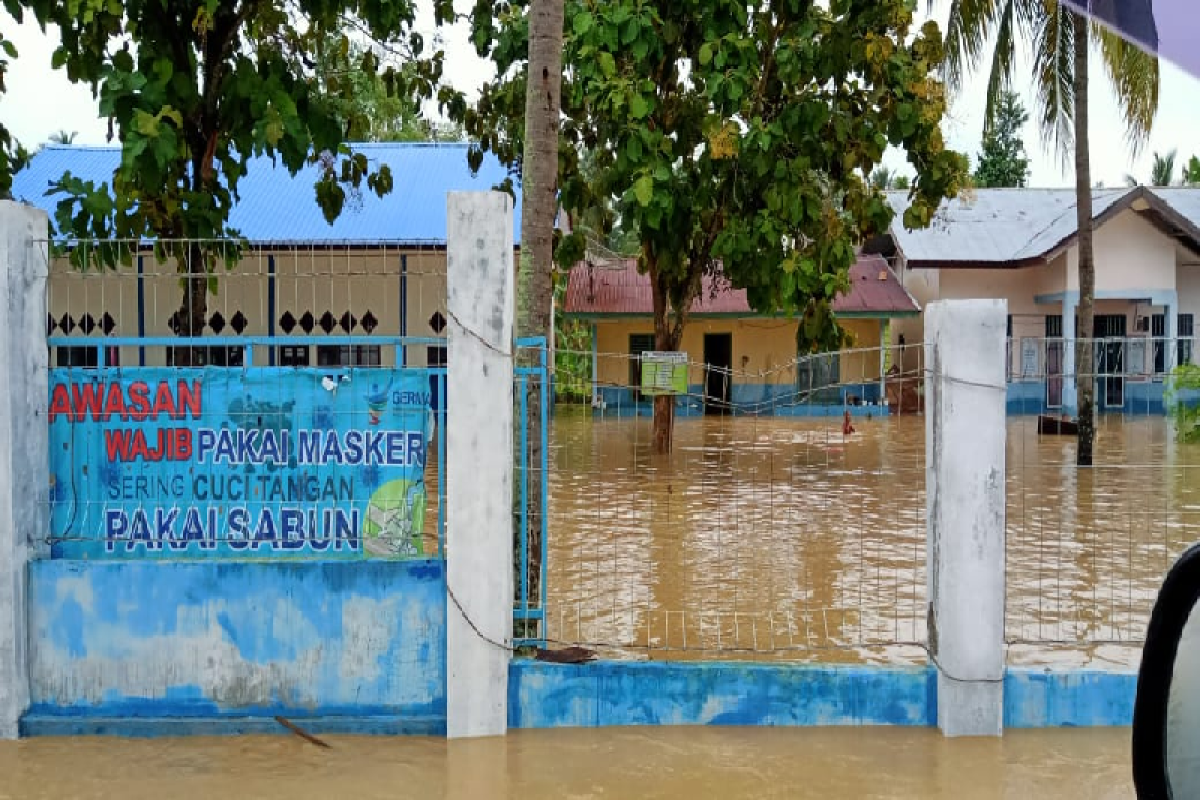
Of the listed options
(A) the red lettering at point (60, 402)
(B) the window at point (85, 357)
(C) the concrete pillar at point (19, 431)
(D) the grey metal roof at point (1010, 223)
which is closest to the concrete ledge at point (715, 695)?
(C) the concrete pillar at point (19, 431)

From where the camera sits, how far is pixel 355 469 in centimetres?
556

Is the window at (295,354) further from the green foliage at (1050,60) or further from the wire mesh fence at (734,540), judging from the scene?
the green foliage at (1050,60)

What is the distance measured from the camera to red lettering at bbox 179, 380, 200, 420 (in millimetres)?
5555

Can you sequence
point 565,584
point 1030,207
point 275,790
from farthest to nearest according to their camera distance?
point 1030,207 < point 565,584 < point 275,790

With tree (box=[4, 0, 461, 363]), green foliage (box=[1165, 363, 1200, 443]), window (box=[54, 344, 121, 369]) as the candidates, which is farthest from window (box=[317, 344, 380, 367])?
green foliage (box=[1165, 363, 1200, 443])

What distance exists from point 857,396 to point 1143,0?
2536 cm

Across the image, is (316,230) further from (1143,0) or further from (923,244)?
(923,244)

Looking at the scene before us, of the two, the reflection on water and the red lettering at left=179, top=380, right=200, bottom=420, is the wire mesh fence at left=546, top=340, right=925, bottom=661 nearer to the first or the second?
the reflection on water

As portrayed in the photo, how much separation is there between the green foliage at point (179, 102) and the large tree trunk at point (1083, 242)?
37.3 feet

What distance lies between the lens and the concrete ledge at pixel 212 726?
5.38 m

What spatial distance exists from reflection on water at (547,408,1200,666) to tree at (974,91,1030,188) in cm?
2630

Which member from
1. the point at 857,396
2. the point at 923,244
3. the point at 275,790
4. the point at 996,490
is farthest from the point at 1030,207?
the point at 275,790

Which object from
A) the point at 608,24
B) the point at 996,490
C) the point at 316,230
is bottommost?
the point at 996,490

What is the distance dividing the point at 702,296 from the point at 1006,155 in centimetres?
1939
